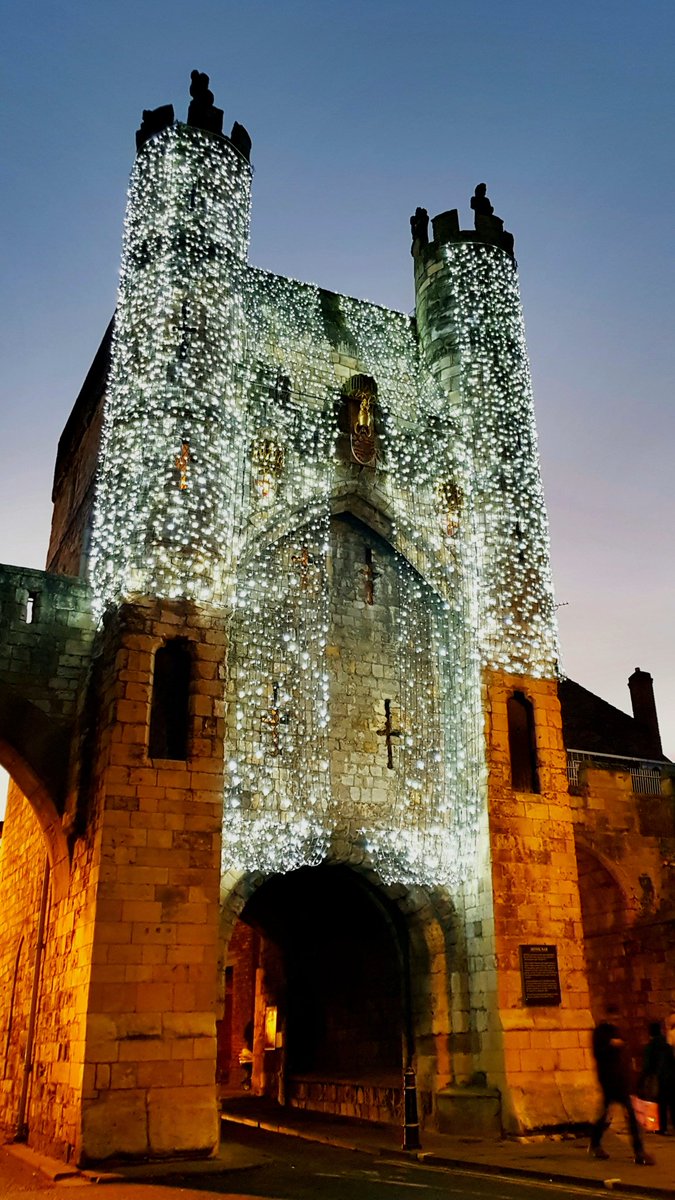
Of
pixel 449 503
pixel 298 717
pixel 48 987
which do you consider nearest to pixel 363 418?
pixel 449 503

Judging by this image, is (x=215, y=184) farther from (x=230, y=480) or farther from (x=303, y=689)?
(x=303, y=689)

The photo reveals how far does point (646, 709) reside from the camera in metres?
26.4

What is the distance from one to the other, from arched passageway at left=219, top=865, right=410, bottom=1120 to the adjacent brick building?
0.26ft

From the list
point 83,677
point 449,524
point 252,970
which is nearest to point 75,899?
point 83,677

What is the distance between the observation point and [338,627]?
555 inches

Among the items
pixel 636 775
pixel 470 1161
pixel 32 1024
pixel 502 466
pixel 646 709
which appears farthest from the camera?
pixel 646 709

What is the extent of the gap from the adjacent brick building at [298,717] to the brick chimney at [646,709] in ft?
28.3

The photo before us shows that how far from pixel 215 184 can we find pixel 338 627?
6.71m

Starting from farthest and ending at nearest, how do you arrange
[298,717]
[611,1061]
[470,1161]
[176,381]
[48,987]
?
[298,717], [176,381], [48,987], [470,1161], [611,1061]

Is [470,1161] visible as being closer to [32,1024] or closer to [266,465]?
[32,1024]

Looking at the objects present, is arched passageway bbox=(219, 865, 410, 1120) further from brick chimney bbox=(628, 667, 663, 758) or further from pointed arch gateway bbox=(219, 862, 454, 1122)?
brick chimney bbox=(628, 667, 663, 758)

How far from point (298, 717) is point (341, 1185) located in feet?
19.1

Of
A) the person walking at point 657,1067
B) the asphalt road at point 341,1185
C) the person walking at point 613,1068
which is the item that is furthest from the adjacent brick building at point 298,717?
the person walking at point 613,1068

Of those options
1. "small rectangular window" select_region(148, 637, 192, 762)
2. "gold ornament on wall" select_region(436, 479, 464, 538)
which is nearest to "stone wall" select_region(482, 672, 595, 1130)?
"gold ornament on wall" select_region(436, 479, 464, 538)
